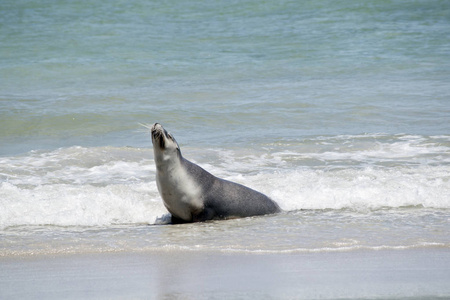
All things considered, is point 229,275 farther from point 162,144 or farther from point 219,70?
point 219,70

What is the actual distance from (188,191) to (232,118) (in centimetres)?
695

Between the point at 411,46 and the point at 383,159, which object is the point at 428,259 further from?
the point at 411,46

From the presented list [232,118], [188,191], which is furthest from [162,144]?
[232,118]

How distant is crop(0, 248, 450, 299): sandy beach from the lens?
444 centimetres

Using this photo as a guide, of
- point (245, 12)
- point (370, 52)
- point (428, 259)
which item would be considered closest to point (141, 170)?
point (428, 259)

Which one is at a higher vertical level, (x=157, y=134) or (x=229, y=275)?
(x=157, y=134)

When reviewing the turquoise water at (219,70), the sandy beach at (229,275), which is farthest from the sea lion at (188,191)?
the turquoise water at (219,70)

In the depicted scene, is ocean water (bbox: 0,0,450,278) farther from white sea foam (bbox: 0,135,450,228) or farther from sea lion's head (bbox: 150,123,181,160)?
sea lion's head (bbox: 150,123,181,160)

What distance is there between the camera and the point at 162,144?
287 inches

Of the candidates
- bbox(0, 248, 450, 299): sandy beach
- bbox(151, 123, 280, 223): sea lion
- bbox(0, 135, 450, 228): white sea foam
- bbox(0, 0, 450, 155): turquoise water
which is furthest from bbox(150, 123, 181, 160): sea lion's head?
bbox(0, 0, 450, 155): turquoise water

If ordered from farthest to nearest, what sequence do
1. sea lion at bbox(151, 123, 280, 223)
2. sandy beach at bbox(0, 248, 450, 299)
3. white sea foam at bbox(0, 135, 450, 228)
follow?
white sea foam at bbox(0, 135, 450, 228), sea lion at bbox(151, 123, 280, 223), sandy beach at bbox(0, 248, 450, 299)

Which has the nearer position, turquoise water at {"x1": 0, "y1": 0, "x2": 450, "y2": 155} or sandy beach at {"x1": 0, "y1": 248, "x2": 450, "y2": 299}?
sandy beach at {"x1": 0, "y1": 248, "x2": 450, "y2": 299}

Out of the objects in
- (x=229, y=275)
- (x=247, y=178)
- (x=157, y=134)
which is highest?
(x=157, y=134)

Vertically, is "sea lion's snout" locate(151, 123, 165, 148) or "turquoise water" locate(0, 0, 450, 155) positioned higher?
"turquoise water" locate(0, 0, 450, 155)
